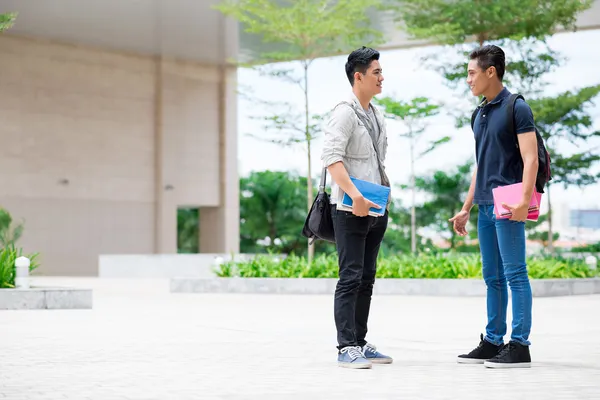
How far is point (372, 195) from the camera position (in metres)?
6.14

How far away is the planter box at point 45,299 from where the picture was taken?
41.2ft

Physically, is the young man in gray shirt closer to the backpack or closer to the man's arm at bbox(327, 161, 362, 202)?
the man's arm at bbox(327, 161, 362, 202)

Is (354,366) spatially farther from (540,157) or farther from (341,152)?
(540,157)

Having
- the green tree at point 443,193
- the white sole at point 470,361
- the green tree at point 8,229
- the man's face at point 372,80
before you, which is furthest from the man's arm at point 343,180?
the green tree at point 443,193

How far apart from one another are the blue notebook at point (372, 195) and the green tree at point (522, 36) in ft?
49.3

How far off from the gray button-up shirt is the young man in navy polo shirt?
0.65 metres

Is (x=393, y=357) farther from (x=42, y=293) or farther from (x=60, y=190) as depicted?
(x=60, y=190)

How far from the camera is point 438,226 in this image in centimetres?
4253

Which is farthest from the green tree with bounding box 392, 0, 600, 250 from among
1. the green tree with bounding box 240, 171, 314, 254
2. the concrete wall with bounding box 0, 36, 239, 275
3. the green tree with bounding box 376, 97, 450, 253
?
the green tree with bounding box 240, 171, 314, 254

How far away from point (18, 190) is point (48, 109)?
8.93 feet

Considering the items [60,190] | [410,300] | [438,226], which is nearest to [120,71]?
[60,190]

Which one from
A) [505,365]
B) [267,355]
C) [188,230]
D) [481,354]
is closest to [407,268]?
[267,355]

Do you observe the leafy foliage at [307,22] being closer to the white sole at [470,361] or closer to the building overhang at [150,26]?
the building overhang at [150,26]

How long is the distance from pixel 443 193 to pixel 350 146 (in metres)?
35.8
